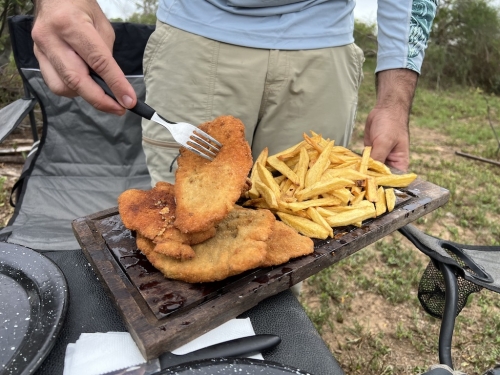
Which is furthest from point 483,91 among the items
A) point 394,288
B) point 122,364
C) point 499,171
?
point 122,364

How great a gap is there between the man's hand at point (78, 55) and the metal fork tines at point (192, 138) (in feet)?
0.66

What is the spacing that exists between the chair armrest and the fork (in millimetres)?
2412

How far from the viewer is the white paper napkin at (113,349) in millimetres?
1373

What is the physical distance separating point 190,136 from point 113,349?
3.07ft

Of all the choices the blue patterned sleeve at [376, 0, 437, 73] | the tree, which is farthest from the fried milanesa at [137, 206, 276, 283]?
the tree

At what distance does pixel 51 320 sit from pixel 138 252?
0.49 m

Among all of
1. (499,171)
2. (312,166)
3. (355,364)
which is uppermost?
(312,166)

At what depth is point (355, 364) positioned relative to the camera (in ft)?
10.5

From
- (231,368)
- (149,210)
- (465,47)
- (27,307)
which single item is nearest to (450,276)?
(231,368)

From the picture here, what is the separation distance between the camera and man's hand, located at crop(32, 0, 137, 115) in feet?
5.48

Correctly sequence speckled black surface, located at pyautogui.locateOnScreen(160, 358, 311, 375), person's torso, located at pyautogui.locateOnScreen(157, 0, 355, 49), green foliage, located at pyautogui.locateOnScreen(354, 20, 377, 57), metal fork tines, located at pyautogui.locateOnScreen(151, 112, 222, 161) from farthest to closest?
green foliage, located at pyautogui.locateOnScreen(354, 20, 377, 57), person's torso, located at pyautogui.locateOnScreen(157, 0, 355, 49), metal fork tines, located at pyautogui.locateOnScreen(151, 112, 222, 161), speckled black surface, located at pyautogui.locateOnScreen(160, 358, 311, 375)

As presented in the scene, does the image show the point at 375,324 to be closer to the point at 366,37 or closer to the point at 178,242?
the point at 178,242

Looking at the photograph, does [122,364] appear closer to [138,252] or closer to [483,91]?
[138,252]

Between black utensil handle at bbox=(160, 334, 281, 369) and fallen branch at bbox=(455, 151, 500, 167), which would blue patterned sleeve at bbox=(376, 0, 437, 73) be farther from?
fallen branch at bbox=(455, 151, 500, 167)
